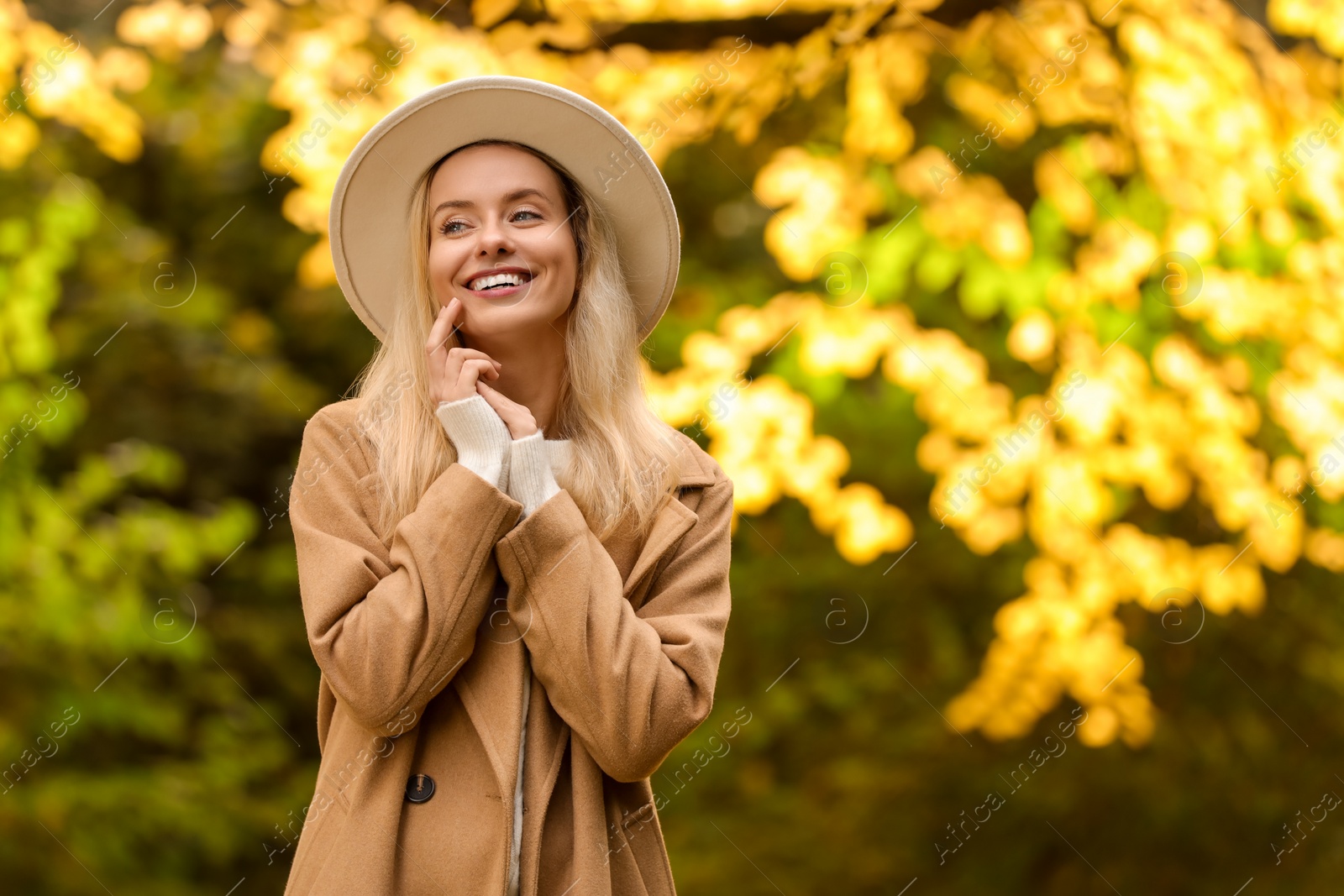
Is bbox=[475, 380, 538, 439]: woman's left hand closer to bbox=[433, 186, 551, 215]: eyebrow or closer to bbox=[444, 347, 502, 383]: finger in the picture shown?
bbox=[444, 347, 502, 383]: finger

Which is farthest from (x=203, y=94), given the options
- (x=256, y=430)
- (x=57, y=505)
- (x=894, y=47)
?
(x=894, y=47)

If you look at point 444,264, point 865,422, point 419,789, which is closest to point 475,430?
point 444,264

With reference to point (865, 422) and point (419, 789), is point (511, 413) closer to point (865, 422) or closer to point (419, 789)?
point (419, 789)

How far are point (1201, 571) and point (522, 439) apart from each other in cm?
262

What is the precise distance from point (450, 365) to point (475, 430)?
0.10 m

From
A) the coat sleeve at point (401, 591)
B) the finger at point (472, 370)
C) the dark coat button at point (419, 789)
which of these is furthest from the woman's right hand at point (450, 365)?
the dark coat button at point (419, 789)

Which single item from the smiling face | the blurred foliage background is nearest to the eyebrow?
the smiling face

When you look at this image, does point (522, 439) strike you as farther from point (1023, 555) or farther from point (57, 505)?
point (1023, 555)

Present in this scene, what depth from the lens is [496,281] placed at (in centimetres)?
190

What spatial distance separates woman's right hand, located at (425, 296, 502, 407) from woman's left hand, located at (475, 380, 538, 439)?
0.02m

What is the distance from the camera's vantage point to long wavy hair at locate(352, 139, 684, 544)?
188 centimetres

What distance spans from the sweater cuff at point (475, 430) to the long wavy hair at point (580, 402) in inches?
3.1

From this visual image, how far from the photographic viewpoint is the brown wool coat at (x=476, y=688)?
1.69 metres

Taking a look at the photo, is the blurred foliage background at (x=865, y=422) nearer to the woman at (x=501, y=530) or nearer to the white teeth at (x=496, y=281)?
the woman at (x=501, y=530)
